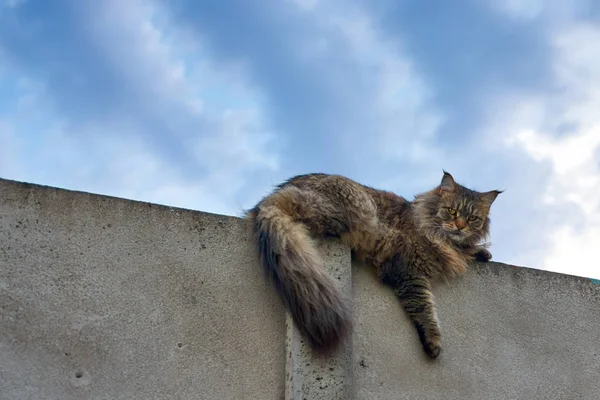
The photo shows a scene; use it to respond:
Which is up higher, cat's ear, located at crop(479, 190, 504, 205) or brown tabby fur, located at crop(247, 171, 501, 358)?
cat's ear, located at crop(479, 190, 504, 205)

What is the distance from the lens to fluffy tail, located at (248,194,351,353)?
309 cm

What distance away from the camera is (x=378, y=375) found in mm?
3334

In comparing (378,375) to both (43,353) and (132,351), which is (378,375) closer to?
(132,351)

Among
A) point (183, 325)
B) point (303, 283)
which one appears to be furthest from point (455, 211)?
point (183, 325)

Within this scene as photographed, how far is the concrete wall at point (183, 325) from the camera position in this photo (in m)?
2.84

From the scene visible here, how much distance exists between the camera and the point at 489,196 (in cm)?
434

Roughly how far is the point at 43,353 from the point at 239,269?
93 centimetres

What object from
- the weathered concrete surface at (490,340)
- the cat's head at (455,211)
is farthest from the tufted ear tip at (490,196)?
the weathered concrete surface at (490,340)

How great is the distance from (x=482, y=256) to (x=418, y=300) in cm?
63

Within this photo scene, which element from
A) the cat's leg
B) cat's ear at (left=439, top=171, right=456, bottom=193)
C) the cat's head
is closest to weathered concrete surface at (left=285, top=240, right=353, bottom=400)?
the cat's leg

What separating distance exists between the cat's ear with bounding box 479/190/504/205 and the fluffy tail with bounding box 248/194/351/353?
141cm

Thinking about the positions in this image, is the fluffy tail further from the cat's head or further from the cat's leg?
the cat's head

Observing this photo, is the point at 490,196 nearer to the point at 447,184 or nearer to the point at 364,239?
the point at 447,184

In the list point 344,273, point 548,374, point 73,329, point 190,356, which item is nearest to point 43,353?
point 73,329
